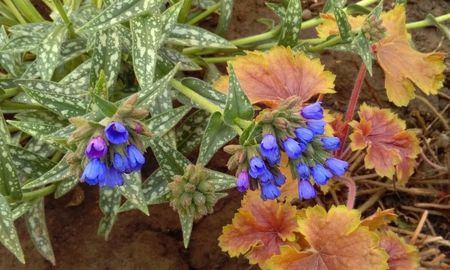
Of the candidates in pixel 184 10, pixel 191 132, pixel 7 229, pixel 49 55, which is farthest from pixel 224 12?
pixel 7 229

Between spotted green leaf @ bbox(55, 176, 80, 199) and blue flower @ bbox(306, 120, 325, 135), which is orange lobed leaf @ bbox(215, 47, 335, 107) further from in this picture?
spotted green leaf @ bbox(55, 176, 80, 199)

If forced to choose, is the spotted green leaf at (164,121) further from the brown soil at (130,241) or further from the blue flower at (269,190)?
the brown soil at (130,241)

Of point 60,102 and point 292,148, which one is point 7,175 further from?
point 292,148

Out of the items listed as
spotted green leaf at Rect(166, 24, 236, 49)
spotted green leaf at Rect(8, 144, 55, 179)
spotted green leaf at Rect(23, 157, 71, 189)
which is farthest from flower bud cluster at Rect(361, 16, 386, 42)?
spotted green leaf at Rect(8, 144, 55, 179)

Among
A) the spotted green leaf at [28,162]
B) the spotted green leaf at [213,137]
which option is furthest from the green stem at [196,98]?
the spotted green leaf at [28,162]

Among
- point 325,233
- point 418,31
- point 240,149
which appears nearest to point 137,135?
point 240,149

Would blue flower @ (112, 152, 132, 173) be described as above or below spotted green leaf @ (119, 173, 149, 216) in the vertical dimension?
above

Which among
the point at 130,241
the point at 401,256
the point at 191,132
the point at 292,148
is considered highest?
the point at 292,148
